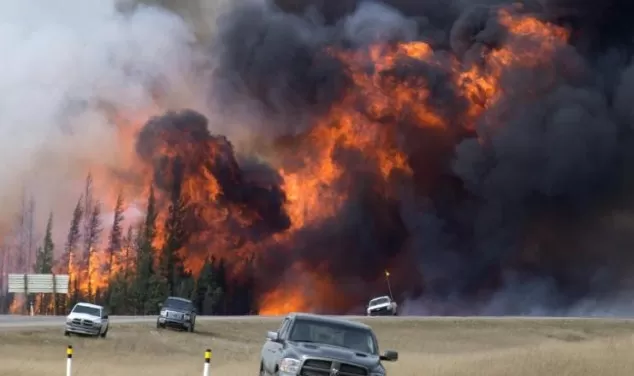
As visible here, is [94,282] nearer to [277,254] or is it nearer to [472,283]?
[277,254]

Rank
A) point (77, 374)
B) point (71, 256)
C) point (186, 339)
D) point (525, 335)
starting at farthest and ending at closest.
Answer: point (71, 256) < point (525, 335) < point (186, 339) < point (77, 374)

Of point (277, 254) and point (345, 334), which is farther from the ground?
point (277, 254)

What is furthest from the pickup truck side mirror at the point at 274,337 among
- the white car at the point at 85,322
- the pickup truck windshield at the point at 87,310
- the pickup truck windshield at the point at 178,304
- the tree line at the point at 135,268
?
the tree line at the point at 135,268

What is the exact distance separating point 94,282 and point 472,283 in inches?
1950

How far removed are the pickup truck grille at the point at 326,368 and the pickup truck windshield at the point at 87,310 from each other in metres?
40.8

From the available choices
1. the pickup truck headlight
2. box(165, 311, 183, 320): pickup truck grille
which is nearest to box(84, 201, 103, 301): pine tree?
box(165, 311, 183, 320): pickup truck grille

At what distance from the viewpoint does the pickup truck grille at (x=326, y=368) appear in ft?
80.8

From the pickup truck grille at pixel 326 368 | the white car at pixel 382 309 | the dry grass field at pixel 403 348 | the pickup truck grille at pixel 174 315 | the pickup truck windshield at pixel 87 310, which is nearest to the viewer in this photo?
the pickup truck grille at pixel 326 368

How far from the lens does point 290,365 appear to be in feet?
81.5

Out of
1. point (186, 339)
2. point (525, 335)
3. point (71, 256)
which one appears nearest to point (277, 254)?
point (71, 256)

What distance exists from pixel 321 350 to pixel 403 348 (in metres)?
48.5

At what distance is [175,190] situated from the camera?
133500 millimetres

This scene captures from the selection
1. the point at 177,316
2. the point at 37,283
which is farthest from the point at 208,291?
the point at 177,316

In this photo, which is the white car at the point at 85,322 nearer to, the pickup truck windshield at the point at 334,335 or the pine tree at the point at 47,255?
the pickup truck windshield at the point at 334,335
